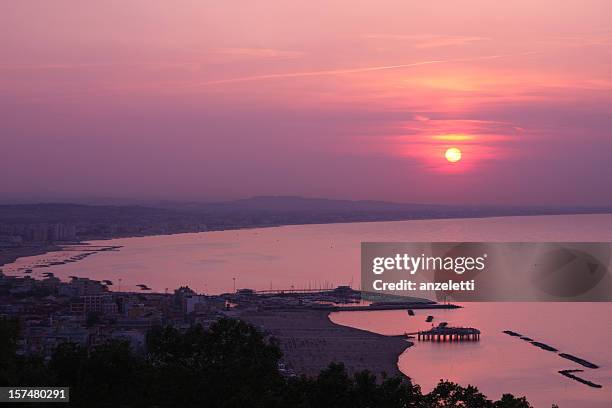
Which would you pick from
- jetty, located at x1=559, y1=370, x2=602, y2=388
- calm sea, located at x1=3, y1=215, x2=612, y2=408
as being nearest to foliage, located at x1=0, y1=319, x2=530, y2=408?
calm sea, located at x1=3, y1=215, x2=612, y2=408

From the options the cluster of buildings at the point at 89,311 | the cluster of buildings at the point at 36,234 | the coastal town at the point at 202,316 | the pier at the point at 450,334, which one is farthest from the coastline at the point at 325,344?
the cluster of buildings at the point at 36,234

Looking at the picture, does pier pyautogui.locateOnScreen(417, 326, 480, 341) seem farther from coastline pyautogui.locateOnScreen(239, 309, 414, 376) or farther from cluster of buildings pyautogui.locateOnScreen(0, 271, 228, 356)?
cluster of buildings pyautogui.locateOnScreen(0, 271, 228, 356)

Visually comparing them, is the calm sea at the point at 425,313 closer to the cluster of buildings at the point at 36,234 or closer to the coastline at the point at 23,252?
the coastline at the point at 23,252

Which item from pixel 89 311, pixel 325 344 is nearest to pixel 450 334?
pixel 325 344

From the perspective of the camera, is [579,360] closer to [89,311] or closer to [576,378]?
[576,378]

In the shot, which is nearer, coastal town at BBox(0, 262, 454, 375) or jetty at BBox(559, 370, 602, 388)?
jetty at BBox(559, 370, 602, 388)

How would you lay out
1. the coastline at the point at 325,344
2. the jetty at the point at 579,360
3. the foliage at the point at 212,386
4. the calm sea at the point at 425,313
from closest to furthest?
1. the foliage at the point at 212,386
2. the calm sea at the point at 425,313
3. the coastline at the point at 325,344
4. the jetty at the point at 579,360

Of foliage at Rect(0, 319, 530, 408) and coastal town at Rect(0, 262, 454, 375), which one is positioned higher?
coastal town at Rect(0, 262, 454, 375)
